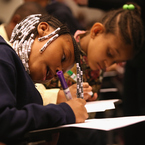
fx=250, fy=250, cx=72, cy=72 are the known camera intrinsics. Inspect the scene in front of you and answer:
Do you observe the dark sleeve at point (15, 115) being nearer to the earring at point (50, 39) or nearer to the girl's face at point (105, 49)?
the earring at point (50, 39)

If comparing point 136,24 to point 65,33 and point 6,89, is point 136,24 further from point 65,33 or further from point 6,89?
point 6,89

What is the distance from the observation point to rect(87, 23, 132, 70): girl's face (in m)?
1.17

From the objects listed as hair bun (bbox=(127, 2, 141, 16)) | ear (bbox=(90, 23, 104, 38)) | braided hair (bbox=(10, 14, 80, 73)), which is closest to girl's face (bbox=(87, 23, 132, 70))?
ear (bbox=(90, 23, 104, 38))

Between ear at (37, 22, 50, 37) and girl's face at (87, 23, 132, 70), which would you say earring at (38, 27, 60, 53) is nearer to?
ear at (37, 22, 50, 37)

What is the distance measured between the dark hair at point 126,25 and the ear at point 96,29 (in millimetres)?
22

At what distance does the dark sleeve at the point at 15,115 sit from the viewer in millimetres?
507

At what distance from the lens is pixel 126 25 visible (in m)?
1.17

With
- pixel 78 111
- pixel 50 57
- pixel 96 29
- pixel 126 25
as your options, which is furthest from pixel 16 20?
pixel 78 111

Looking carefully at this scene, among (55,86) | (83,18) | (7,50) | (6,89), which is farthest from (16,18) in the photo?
(83,18)

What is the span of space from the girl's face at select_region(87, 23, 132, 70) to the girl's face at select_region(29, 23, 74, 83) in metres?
0.38

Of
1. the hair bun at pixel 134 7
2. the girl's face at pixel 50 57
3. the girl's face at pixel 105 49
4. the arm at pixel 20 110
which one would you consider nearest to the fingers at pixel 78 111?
the arm at pixel 20 110

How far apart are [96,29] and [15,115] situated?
0.78 meters

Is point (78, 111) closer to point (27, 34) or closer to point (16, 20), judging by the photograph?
point (27, 34)

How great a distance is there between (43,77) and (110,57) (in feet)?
1.59
